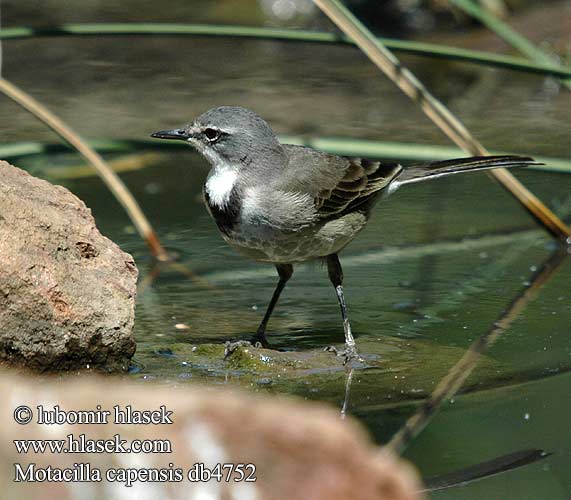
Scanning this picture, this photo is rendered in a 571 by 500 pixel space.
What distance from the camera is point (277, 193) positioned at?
6.02m

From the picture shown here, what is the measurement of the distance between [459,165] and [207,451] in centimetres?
423

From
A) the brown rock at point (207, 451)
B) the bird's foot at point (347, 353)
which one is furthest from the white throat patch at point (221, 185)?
the brown rock at point (207, 451)

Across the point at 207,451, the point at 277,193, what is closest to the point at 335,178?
the point at 277,193

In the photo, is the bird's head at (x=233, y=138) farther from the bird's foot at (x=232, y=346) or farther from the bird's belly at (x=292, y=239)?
the bird's foot at (x=232, y=346)

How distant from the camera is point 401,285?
6.96 m

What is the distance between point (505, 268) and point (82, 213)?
9.06 ft

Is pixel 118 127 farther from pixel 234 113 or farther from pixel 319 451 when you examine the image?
pixel 319 451

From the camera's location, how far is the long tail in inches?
273

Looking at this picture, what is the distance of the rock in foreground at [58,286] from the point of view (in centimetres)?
514

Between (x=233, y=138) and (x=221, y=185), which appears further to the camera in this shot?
(x=233, y=138)

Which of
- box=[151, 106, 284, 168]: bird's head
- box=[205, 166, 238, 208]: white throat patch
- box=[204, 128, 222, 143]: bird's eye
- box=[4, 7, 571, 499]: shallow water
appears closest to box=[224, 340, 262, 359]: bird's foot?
box=[4, 7, 571, 499]: shallow water

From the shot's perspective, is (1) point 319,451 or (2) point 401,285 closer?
(1) point 319,451

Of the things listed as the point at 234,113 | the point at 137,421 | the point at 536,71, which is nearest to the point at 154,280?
the point at 234,113

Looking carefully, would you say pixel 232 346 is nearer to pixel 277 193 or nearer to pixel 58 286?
pixel 277 193
